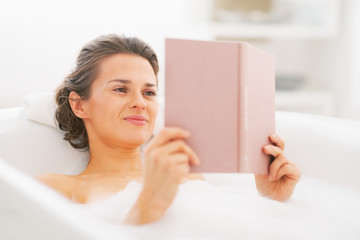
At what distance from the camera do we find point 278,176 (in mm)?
927

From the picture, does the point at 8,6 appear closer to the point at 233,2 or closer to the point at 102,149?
the point at 102,149

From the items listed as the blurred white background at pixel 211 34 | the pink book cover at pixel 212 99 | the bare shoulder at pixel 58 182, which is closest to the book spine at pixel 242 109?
the pink book cover at pixel 212 99

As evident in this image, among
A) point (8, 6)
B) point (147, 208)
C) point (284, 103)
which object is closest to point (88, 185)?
point (147, 208)

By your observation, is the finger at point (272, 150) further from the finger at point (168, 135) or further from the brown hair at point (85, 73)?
the brown hair at point (85, 73)

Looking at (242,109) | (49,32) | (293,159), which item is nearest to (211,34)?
(49,32)

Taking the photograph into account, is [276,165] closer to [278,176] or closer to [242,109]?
[278,176]

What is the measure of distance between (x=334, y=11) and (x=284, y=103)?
2.13 feet

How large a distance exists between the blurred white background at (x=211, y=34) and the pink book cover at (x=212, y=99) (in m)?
1.03

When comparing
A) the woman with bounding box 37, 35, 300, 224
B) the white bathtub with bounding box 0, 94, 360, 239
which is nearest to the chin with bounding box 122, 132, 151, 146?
the woman with bounding box 37, 35, 300, 224

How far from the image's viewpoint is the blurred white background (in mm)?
1664

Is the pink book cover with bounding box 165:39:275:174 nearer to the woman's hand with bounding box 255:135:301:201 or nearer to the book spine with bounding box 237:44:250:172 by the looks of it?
the book spine with bounding box 237:44:250:172

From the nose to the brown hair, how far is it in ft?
0.50

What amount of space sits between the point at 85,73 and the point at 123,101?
0.19m

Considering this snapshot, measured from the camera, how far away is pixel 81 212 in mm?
576
